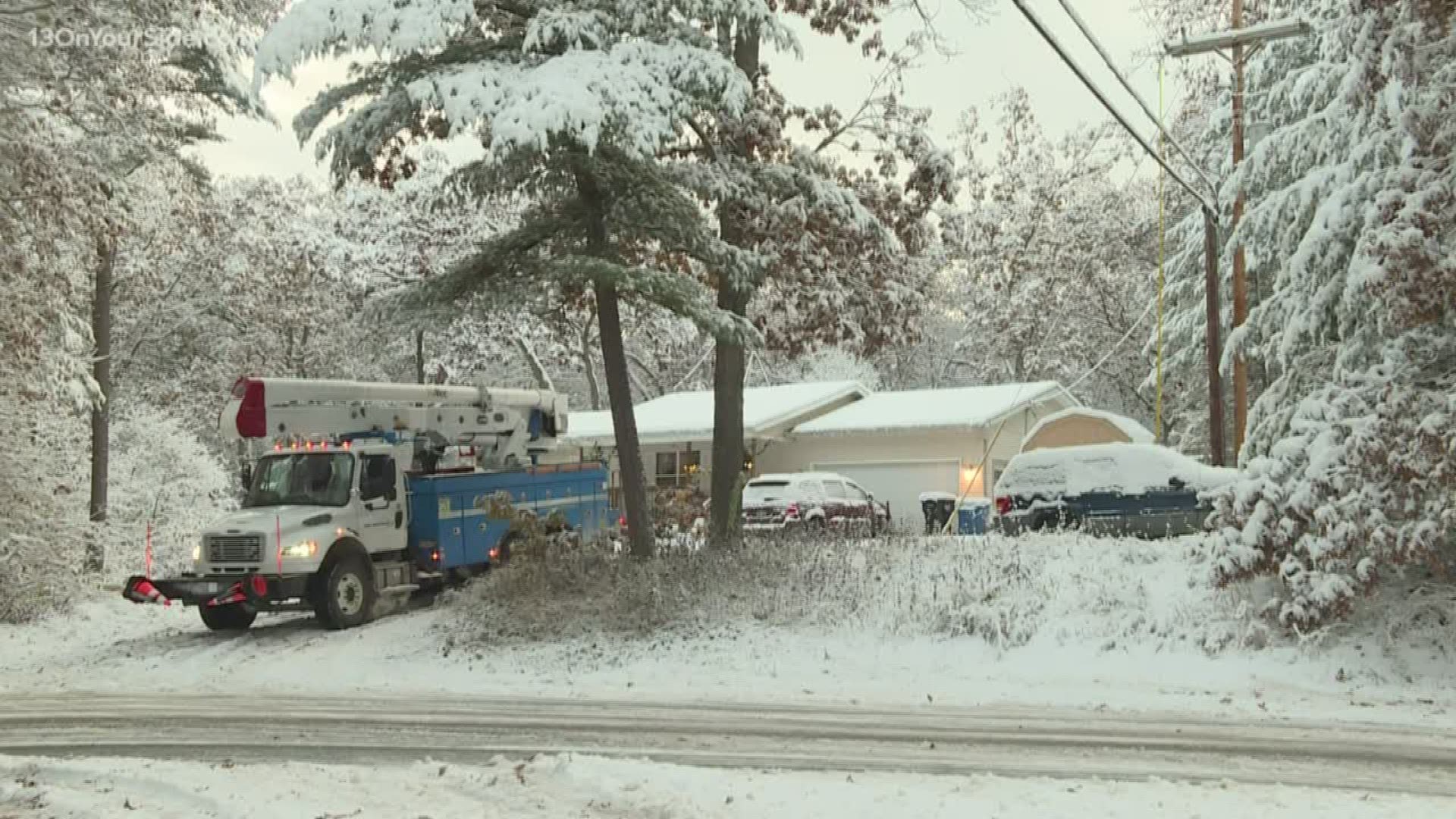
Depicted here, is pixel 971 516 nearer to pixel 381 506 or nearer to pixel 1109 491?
pixel 1109 491

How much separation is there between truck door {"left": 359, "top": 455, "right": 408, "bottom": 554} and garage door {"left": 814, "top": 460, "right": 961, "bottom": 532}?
17107 millimetres

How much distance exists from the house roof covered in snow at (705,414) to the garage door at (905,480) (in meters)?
2.36

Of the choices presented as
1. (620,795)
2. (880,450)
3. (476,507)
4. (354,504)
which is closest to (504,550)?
(476,507)

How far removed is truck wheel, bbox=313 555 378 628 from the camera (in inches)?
635

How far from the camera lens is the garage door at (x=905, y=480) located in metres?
32.8

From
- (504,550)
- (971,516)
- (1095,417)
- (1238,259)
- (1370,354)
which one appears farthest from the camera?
(1095,417)

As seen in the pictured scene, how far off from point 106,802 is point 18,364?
33.8ft

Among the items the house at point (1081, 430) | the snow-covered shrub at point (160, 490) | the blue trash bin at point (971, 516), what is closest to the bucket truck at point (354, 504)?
the blue trash bin at point (971, 516)

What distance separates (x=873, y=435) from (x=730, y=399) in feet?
50.5

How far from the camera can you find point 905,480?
33312 millimetres

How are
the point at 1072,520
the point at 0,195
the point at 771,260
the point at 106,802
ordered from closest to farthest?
the point at 106,802, the point at 0,195, the point at 771,260, the point at 1072,520

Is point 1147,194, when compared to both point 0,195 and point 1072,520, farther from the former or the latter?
point 0,195

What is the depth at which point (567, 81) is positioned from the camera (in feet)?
44.5

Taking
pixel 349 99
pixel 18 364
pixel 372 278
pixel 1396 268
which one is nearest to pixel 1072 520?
pixel 1396 268
